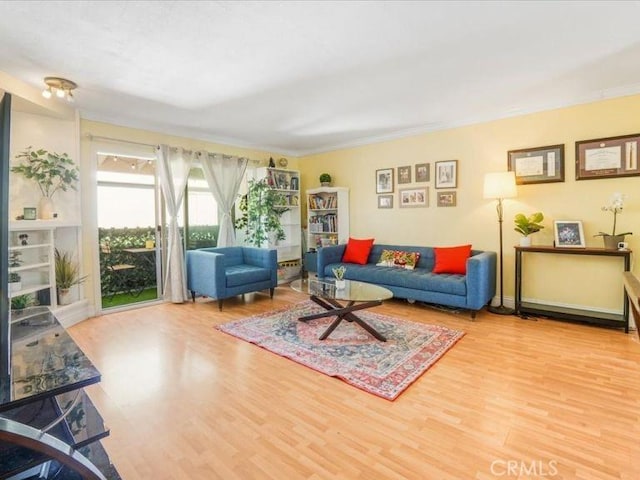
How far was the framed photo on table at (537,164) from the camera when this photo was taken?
3.68m

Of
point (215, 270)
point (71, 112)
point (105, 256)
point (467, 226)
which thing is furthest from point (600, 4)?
point (105, 256)

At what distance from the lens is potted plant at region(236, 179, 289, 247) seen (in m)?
5.31

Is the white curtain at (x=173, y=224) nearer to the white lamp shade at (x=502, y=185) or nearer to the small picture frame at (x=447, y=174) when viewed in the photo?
the small picture frame at (x=447, y=174)

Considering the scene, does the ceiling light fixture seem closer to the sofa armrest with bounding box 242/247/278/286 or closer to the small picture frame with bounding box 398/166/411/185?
the sofa armrest with bounding box 242/247/278/286

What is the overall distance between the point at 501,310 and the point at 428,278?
0.96m

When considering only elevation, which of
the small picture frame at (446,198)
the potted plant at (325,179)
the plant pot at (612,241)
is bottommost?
the plant pot at (612,241)

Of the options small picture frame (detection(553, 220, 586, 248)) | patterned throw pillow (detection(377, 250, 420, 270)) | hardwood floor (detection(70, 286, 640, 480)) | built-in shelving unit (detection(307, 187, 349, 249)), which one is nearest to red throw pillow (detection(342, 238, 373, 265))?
patterned throw pillow (detection(377, 250, 420, 270))

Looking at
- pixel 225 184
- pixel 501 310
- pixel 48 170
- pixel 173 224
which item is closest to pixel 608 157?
pixel 501 310

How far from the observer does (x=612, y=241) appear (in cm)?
330

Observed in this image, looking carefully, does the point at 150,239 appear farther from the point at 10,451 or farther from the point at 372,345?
the point at 10,451

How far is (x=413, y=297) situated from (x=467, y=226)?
124 cm

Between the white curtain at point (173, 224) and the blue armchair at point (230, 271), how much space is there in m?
0.12

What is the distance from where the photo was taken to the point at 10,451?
1.20 metres

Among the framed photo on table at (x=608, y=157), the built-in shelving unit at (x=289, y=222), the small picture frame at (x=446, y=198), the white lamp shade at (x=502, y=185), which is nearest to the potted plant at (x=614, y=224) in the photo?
the framed photo on table at (x=608, y=157)
